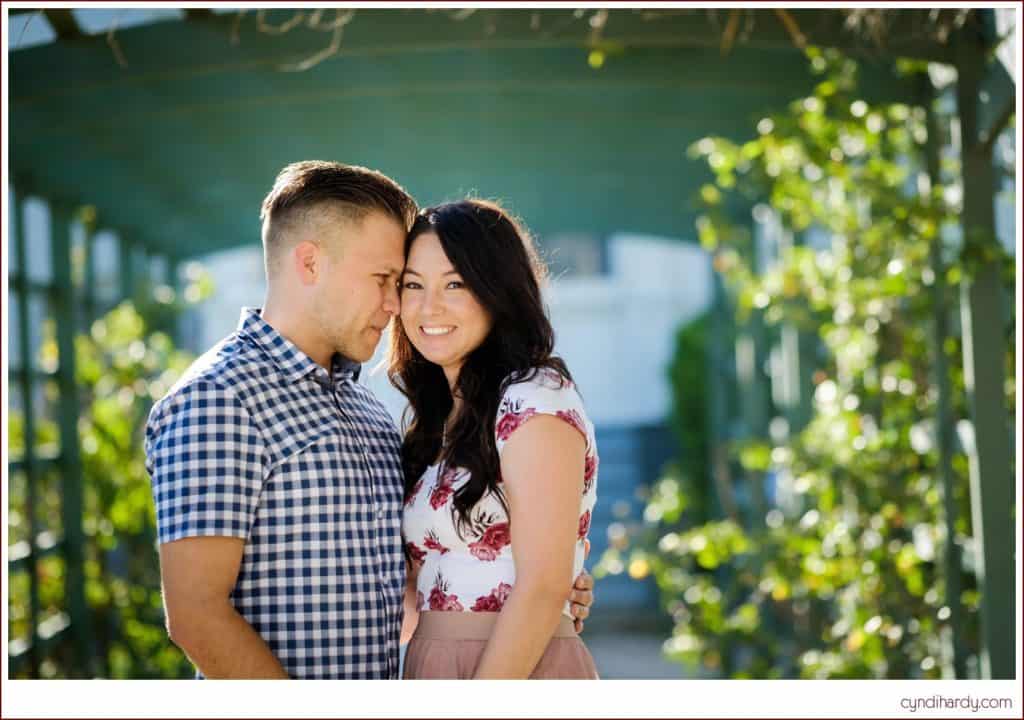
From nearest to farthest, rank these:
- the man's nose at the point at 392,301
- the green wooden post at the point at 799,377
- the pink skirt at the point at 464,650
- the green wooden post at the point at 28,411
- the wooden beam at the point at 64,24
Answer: the pink skirt at the point at 464,650 → the man's nose at the point at 392,301 → the wooden beam at the point at 64,24 → the green wooden post at the point at 28,411 → the green wooden post at the point at 799,377

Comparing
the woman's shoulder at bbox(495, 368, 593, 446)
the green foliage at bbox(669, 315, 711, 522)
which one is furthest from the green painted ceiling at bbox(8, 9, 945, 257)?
the green foliage at bbox(669, 315, 711, 522)

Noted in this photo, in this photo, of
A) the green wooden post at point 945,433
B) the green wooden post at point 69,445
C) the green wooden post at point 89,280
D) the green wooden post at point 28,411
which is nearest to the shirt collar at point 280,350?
the green wooden post at point 945,433

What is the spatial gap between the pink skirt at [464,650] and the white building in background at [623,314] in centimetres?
1099

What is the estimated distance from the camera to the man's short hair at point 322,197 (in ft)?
7.63

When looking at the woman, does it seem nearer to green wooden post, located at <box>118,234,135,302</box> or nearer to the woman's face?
the woman's face

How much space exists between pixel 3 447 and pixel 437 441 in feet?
3.08

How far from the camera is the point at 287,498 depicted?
6.99 feet

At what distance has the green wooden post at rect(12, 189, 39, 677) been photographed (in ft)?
15.0

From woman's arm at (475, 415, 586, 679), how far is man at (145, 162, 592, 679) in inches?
9.7

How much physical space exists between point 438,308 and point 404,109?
2.93m

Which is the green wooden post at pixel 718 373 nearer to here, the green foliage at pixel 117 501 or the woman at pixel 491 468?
the green foliage at pixel 117 501

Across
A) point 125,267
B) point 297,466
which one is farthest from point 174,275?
point 297,466

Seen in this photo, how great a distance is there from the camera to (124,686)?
2.54 m

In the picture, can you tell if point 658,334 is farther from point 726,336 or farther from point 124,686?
point 124,686
